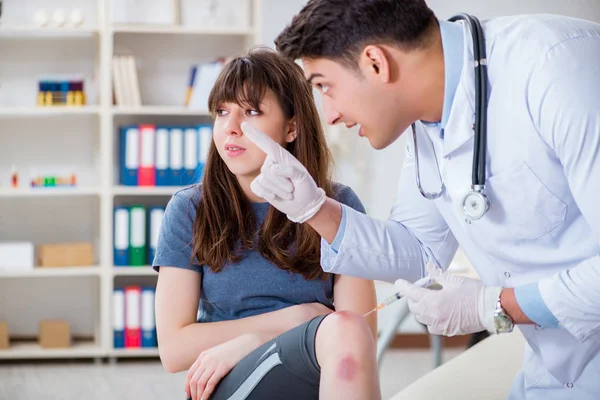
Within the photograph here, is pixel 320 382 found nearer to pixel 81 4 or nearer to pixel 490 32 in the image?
pixel 490 32

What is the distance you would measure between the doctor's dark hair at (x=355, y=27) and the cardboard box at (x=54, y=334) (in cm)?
273

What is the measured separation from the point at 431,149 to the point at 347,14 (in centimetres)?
30

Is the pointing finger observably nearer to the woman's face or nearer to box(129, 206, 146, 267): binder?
the woman's face

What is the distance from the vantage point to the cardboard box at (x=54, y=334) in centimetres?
367

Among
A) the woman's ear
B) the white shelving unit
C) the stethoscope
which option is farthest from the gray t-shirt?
the white shelving unit

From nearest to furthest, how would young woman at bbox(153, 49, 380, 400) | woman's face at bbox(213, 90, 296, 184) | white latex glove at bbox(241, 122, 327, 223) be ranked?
white latex glove at bbox(241, 122, 327, 223)
young woman at bbox(153, 49, 380, 400)
woman's face at bbox(213, 90, 296, 184)

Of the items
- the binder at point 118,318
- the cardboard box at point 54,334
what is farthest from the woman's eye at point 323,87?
the cardboard box at point 54,334

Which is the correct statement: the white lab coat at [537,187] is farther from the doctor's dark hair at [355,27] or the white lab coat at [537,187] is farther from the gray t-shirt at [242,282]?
the gray t-shirt at [242,282]

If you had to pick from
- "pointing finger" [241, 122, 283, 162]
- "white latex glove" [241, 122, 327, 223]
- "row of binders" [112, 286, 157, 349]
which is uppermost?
"pointing finger" [241, 122, 283, 162]

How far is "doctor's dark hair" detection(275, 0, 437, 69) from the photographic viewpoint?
4.10ft

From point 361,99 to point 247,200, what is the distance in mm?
523

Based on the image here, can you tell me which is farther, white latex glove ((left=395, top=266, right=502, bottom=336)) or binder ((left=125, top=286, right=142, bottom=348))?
binder ((left=125, top=286, right=142, bottom=348))

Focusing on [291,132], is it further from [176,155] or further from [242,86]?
[176,155]

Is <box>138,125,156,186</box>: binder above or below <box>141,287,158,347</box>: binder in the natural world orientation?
above
